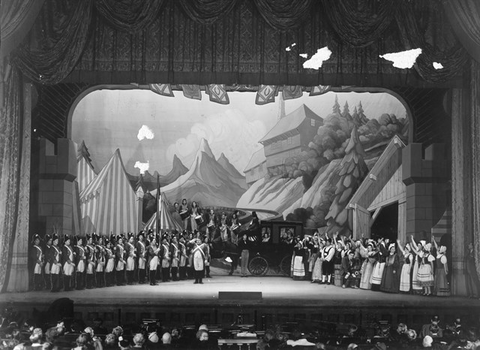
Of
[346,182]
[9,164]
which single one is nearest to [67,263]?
[9,164]

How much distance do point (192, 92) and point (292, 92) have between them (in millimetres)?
1670

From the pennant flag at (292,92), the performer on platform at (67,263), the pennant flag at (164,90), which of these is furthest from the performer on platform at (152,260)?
the pennant flag at (292,92)

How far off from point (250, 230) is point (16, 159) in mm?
3878

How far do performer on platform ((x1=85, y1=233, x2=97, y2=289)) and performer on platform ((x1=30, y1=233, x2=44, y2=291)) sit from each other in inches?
29.0

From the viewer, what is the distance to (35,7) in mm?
9969

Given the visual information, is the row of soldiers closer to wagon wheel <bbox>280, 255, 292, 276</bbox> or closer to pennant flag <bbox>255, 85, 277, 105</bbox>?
wagon wheel <bbox>280, 255, 292, 276</bbox>

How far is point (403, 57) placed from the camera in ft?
34.4

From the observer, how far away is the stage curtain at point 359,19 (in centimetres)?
1023

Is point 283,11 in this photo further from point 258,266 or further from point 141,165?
point 258,266

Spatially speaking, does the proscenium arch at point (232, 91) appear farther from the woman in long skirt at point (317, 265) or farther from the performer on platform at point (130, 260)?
the woman in long skirt at point (317, 265)

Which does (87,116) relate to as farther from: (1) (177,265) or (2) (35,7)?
(1) (177,265)

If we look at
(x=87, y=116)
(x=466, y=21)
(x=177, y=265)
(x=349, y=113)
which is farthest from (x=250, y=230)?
(x=466, y=21)

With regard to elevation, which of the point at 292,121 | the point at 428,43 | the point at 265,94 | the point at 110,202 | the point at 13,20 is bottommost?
the point at 110,202

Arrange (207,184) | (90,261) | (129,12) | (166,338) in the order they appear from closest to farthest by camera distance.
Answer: (166,338) → (129,12) → (90,261) → (207,184)
